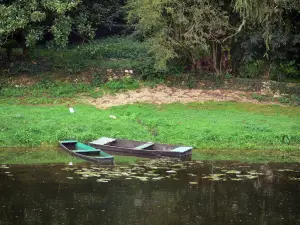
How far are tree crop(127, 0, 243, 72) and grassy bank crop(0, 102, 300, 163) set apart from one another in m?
3.43

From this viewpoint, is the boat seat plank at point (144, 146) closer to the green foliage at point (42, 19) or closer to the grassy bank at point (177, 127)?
the grassy bank at point (177, 127)

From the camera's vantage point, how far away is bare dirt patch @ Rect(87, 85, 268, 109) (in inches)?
1045

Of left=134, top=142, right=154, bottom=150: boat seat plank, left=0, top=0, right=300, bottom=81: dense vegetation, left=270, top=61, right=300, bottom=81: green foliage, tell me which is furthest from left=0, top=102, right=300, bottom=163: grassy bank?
left=270, top=61, right=300, bottom=81: green foliage

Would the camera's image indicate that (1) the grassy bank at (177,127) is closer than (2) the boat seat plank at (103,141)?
No

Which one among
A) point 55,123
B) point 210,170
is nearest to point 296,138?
point 210,170

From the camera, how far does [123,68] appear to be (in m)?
30.2

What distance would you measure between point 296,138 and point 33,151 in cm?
1067

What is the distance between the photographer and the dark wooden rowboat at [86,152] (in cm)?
1820

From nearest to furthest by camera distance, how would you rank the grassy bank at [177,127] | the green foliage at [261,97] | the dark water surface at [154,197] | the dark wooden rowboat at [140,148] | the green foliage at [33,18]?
the dark water surface at [154,197], the dark wooden rowboat at [140,148], the grassy bank at [177,127], the green foliage at [33,18], the green foliage at [261,97]

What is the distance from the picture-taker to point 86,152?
19203mm

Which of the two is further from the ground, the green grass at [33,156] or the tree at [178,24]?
the tree at [178,24]

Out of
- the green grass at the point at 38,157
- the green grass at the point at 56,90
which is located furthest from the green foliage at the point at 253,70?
the green grass at the point at 38,157

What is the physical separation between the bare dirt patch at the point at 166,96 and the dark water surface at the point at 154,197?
8.68 m

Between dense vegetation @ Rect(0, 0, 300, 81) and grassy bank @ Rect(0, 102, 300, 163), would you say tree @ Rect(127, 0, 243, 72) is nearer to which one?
dense vegetation @ Rect(0, 0, 300, 81)
